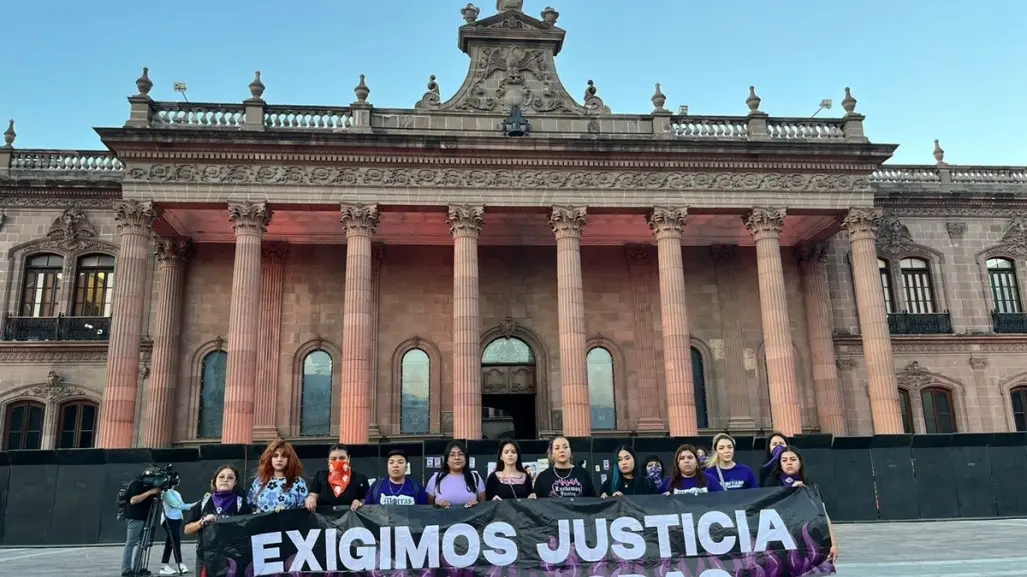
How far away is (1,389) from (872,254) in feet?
94.9

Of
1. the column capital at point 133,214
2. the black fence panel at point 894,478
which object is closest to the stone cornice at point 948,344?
the black fence panel at point 894,478

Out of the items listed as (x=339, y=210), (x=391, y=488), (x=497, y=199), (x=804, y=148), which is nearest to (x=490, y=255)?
(x=497, y=199)

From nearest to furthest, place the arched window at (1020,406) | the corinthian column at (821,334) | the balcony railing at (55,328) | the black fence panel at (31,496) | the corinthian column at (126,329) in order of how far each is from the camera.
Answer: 1. the black fence panel at (31,496)
2. the corinthian column at (126,329)
3. the balcony railing at (55,328)
4. the corinthian column at (821,334)
5. the arched window at (1020,406)

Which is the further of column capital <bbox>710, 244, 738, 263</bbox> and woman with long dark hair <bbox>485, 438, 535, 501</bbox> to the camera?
column capital <bbox>710, 244, 738, 263</bbox>

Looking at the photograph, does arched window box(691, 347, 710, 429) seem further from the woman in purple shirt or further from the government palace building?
the woman in purple shirt

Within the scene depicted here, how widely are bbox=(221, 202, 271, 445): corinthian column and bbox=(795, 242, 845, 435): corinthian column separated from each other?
1903 centimetres

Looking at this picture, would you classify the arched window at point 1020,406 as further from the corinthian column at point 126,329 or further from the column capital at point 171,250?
the column capital at point 171,250

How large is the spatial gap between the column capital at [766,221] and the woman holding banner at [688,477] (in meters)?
16.9

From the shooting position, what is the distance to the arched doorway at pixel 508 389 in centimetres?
2705

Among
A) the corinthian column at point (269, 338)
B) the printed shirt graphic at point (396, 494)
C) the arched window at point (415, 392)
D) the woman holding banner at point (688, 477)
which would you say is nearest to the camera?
the printed shirt graphic at point (396, 494)

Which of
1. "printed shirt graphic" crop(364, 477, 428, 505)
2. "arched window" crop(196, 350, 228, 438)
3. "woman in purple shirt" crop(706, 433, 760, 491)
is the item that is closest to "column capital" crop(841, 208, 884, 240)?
"woman in purple shirt" crop(706, 433, 760, 491)

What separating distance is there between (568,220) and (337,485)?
16.3m

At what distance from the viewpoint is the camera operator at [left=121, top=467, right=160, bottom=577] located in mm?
10859

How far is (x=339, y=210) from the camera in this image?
2361 centimetres
